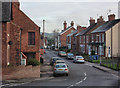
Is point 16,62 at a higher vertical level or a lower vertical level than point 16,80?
higher

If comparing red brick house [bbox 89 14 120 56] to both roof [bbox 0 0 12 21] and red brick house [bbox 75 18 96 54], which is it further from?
roof [bbox 0 0 12 21]

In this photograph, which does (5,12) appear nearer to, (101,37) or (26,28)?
(26,28)

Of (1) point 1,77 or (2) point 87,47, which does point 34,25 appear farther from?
(2) point 87,47

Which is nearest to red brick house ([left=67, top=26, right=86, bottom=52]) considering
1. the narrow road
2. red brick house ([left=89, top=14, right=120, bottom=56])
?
red brick house ([left=89, top=14, right=120, bottom=56])

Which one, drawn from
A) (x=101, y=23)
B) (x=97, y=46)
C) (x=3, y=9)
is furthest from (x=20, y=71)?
(x=101, y=23)

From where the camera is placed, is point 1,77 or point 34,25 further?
point 34,25

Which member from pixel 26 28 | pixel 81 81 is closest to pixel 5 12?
pixel 26 28

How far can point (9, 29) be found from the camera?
22484 mm

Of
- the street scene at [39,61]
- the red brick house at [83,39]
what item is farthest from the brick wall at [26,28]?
the red brick house at [83,39]

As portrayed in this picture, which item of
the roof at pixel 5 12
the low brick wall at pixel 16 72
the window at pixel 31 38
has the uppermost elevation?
the roof at pixel 5 12

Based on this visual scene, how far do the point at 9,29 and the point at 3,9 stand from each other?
2.34 metres

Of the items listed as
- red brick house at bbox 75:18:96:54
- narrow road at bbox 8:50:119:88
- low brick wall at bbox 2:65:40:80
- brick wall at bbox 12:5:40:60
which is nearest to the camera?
narrow road at bbox 8:50:119:88

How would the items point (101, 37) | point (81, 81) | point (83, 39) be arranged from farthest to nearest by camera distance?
point (83, 39) → point (101, 37) → point (81, 81)

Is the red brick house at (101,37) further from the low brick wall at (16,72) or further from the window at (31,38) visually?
the low brick wall at (16,72)
